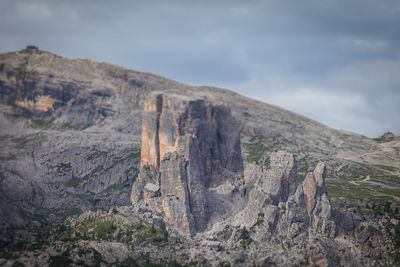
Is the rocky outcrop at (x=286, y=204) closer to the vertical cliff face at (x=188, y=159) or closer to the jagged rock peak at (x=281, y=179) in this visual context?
the jagged rock peak at (x=281, y=179)

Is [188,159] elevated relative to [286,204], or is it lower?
elevated

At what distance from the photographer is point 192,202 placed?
15500cm

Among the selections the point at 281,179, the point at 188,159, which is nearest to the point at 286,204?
the point at 281,179

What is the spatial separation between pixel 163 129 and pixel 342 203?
55.7 meters

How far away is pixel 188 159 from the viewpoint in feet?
520

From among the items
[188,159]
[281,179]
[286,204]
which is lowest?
[286,204]

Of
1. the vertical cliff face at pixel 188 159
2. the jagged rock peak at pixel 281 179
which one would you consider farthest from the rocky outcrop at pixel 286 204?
the vertical cliff face at pixel 188 159

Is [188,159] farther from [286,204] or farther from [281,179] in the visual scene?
[286,204]

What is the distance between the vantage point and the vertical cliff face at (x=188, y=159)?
15450 cm

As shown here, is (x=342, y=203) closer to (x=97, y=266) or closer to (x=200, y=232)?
(x=200, y=232)

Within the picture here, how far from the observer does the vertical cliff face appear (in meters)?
154

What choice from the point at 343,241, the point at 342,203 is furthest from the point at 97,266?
the point at 342,203

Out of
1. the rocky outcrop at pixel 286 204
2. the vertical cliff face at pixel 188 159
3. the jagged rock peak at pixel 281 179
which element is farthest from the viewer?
the vertical cliff face at pixel 188 159

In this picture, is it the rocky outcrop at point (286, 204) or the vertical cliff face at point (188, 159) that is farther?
the vertical cliff face at point (188, 159)
